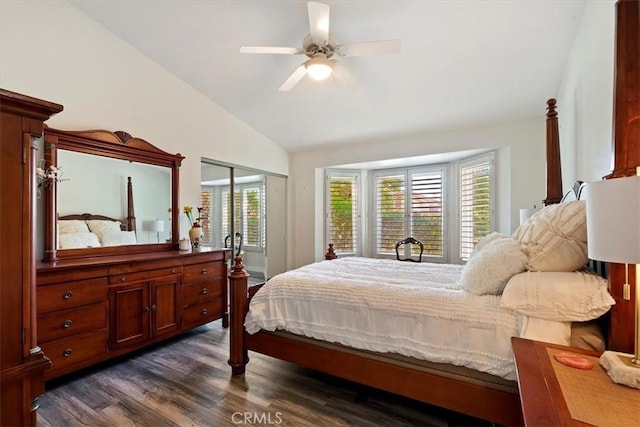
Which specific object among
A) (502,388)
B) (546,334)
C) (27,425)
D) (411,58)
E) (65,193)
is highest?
(411,58)

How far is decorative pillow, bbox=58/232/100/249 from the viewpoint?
2.67 m

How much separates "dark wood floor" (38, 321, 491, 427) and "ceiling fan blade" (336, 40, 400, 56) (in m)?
2.49

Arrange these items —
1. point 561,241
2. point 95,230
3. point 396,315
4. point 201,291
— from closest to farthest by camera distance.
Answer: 1. point 561,241
2. point 396,315
3. point 95,230
4. point 201,291

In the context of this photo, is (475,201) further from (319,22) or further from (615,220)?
(615,220)

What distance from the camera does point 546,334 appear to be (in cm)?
143

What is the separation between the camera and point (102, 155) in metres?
2.96

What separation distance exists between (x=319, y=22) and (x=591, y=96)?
1.88 meters

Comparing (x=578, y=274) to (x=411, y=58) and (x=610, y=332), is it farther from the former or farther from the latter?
(x=411, y=58)

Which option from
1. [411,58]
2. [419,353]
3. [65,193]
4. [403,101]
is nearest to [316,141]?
[403,101]

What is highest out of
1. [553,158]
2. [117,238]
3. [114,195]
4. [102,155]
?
[102,155]

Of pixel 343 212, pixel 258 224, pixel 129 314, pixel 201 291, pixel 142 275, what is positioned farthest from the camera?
pixel 258 224

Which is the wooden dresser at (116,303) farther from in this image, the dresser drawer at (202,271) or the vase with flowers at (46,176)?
the vase with flowers at (46,176)

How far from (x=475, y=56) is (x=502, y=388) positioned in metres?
2.62

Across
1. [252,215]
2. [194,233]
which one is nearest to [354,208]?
[252,215]
